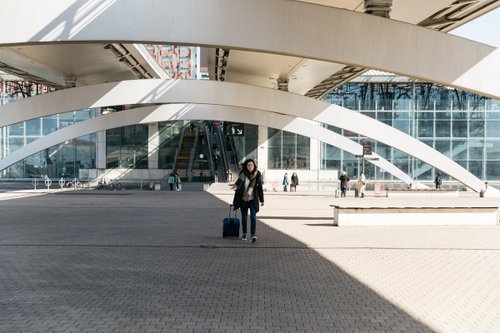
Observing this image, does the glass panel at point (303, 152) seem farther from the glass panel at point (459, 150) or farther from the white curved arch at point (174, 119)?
the glass panel at point (459, 150)

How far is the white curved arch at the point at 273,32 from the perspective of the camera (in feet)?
40.1

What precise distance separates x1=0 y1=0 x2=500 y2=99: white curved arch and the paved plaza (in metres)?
3.53

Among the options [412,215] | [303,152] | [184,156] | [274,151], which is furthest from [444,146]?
[412,215]

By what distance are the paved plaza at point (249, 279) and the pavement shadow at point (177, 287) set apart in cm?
2

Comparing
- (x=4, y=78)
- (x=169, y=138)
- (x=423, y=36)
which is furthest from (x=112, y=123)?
(x=423, y=36)

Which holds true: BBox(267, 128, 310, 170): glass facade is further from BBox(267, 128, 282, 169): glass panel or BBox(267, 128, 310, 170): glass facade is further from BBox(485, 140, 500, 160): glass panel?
BBox(485, 140, 500, 160): glass panel

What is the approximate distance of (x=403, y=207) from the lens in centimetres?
1664

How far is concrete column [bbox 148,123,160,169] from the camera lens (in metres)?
48.5

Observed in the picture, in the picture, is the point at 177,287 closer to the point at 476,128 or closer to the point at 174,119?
the point at 174,119

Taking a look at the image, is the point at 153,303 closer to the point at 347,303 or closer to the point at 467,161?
the point at 347,303

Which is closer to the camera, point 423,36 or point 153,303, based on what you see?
point 153,303

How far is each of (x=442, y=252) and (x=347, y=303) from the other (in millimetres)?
4800

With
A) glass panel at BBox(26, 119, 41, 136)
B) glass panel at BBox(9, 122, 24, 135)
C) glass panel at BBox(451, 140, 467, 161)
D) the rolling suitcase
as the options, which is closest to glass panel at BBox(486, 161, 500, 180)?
glass panel at BBox(451, 140, 467, 161)

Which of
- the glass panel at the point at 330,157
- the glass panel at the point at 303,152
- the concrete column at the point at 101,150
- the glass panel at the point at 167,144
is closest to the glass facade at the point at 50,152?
the concrete column at the point at 101,150
